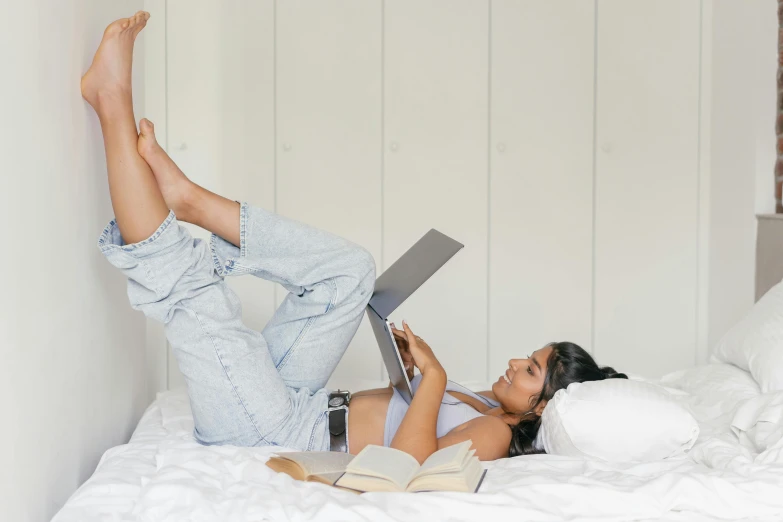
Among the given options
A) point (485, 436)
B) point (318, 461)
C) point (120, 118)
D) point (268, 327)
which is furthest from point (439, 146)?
point (318, 461)

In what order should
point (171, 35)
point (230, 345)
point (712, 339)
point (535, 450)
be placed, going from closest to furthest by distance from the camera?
point (230, 345), point (535, 450), point (171, 35), point (712, 339)

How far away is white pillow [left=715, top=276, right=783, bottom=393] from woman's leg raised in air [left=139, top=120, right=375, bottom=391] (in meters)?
0.98

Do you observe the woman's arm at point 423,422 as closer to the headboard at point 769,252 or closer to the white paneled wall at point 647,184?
the headboard at point 769,252

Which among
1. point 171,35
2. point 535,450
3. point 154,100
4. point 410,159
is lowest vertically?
point 535,450

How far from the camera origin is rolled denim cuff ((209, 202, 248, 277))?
168 centimetres

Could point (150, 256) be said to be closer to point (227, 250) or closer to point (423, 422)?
point (227, 250)

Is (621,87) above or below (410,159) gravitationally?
above

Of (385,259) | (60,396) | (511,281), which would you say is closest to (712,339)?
(511,281)

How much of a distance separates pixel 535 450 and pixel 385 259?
1467 millimetres

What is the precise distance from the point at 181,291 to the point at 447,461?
57cm

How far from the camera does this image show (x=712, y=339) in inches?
127

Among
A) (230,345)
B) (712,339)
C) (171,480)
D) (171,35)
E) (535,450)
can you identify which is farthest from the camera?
(712,339)

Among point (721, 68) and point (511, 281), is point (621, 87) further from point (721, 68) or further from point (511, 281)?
point (511, 281)

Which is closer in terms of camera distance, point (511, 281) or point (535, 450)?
point (535, 450)
